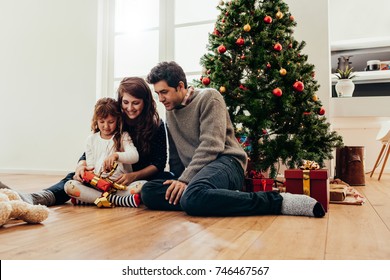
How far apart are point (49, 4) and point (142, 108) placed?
2.58 meters

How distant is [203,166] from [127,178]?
40 cm

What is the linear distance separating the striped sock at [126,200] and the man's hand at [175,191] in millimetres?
210

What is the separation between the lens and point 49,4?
371cm

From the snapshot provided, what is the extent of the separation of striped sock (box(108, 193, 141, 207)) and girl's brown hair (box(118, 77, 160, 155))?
0.78 feet

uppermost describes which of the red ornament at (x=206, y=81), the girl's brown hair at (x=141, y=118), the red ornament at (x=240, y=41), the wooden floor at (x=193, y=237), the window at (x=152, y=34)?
the window at (x=152, y=34)

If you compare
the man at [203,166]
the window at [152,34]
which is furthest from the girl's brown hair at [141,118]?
the window at [152,34]

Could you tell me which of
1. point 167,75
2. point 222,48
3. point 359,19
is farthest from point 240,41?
point 359,19

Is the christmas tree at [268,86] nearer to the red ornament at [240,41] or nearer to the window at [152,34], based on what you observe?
the red ornament at [240,41]

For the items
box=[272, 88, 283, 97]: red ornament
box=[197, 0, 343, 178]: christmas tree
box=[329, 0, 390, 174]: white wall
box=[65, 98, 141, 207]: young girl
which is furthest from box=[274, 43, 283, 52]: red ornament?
box=[329, 0, 390, 174]: white wall

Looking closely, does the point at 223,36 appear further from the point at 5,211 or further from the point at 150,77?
the point at 5,211

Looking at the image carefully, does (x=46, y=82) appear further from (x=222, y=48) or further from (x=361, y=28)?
(x=361, y=28)

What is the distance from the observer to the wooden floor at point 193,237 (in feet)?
2.91

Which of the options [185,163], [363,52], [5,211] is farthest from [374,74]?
[5,211]

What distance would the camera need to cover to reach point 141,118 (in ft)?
5.85
